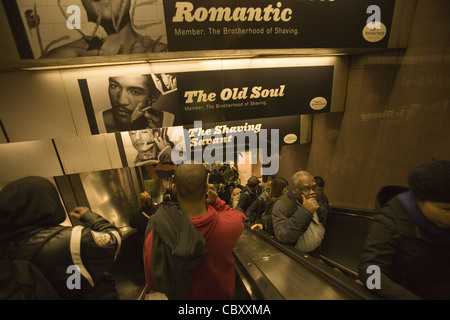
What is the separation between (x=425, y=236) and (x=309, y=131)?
4065mm

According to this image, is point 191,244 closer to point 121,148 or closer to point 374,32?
point 121,148

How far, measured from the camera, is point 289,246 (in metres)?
2.03

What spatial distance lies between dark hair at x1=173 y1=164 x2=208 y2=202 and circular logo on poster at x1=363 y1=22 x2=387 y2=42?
3218 millimetres

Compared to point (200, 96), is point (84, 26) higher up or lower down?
higher up

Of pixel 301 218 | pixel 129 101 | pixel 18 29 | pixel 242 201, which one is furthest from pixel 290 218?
pixel 18 29

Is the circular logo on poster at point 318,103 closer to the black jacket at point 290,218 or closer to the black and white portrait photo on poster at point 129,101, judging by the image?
the black jacket at point 290,218

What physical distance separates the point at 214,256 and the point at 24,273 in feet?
3.92

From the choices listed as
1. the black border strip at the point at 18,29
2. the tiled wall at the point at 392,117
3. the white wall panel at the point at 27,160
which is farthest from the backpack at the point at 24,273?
the tiled wall at the point at 392,117

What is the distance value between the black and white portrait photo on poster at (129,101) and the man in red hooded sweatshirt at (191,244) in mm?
2180

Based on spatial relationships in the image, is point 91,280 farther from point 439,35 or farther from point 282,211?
point 439,35

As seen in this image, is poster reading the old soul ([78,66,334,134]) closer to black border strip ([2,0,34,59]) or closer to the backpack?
black border strip ([2,0,34,59])

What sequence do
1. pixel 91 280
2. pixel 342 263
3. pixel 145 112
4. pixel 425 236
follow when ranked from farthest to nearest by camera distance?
1. pixel 145 112
2. pixel 342 263
3. pixel 91 280
4. pixel 425 236

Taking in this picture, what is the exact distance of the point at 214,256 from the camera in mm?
1472
